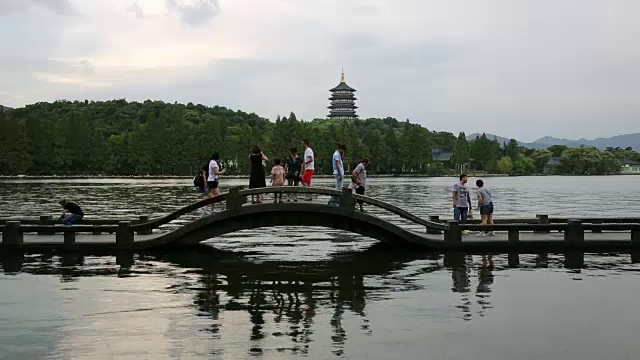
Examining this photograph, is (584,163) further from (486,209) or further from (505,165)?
(486,209)

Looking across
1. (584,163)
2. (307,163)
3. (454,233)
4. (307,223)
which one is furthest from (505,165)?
(307,223)

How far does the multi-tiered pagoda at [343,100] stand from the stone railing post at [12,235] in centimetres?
18041

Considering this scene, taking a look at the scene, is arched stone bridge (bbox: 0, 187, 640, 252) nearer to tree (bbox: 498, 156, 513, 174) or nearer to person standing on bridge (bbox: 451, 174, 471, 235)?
person standing on bridge (bbox: 451, 174, 471, 235)

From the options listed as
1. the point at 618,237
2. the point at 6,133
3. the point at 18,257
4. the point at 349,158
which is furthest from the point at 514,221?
the point at 349,158

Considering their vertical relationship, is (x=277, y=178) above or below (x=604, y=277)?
above

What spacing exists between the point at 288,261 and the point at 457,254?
4.71 meters

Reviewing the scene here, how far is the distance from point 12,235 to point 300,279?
914 centimetres

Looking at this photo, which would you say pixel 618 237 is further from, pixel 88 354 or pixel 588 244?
pixel 88 354

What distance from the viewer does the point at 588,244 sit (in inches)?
750

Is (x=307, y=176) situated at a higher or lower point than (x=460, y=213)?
higher

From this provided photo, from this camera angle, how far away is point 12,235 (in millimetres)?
18938

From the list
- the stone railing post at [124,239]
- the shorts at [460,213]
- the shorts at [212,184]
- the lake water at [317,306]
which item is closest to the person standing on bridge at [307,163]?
the lake water at [317,306]

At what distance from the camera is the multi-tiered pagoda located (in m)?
197

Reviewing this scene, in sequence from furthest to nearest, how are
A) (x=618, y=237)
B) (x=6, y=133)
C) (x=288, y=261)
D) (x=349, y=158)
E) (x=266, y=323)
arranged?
1. (x=349, y=158)
2. (x=6, y=133)
3. (x=618, y=237)
4. (x=288, y=261)
5. (x=266, y=323)
